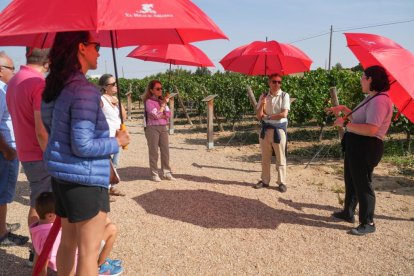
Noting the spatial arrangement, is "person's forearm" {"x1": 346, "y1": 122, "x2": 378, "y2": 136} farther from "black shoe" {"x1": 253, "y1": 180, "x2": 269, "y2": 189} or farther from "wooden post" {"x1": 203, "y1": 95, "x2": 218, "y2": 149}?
"wooden post" {"x1": 203, "y1": 95, "x2": 218, "y2": 149}

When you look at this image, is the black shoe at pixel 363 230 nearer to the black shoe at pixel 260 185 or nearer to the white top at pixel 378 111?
the white top at pixel 378 111

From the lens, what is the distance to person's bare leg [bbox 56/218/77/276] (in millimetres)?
2436

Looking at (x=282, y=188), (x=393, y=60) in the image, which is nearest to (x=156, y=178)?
(x=282, y=188)

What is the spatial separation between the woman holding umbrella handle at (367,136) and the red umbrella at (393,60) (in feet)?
0.68

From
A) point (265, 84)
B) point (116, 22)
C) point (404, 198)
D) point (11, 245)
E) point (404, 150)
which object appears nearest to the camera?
point (116, 22)

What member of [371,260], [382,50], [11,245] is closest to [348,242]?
[371,260]

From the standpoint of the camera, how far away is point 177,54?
6047mm

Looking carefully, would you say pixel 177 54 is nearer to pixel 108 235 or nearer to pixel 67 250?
pixel 108 235

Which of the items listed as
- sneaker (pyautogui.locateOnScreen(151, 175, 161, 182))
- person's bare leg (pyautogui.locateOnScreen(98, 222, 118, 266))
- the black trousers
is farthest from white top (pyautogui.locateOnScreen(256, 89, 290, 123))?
person's bare leg (pyautogui.locateOnScreen(98, 222, 118, 266))

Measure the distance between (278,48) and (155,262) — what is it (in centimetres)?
395

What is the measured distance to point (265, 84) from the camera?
13.7m

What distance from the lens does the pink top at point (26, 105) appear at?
9.83 feet

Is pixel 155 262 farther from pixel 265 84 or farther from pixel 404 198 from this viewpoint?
pixel 265 84

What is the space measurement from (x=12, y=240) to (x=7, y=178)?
0.70 m
